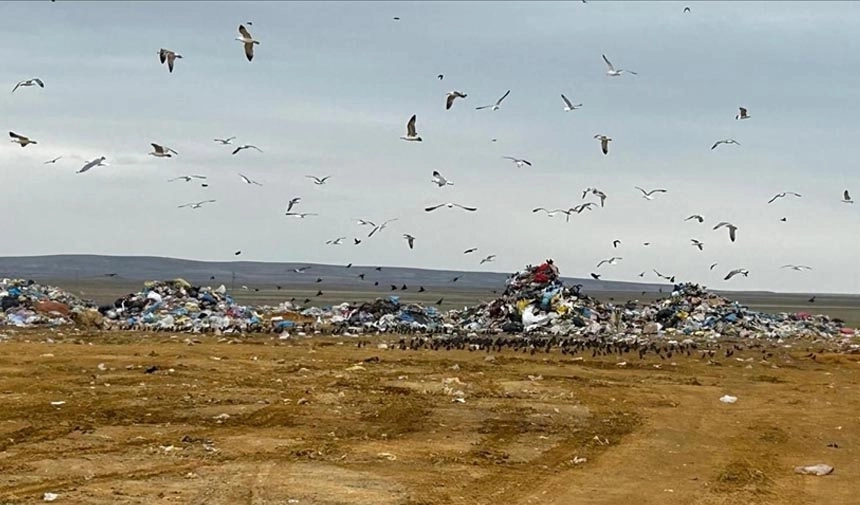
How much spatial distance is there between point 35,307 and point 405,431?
21409 millimetres

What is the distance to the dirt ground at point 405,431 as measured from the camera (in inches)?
405

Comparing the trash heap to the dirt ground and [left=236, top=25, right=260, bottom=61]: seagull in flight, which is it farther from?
[left=236, top=25, right=260, bottom=61]: seagull in flight

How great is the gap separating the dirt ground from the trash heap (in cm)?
875

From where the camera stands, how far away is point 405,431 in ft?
44.2

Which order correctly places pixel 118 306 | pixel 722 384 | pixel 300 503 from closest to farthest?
pixel 300 503, pixel 722 384, pixel 118 306

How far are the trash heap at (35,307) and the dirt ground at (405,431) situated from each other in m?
8.75

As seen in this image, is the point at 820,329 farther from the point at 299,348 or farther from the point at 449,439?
the point at 449,439

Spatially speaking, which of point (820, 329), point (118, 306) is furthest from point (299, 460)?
point (820, 329)

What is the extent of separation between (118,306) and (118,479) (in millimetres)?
26250

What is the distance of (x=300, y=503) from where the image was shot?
9.48 m

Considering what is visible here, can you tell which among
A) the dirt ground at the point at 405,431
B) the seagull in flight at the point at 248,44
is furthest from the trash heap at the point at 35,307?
the seagull in flight at the point at 248,44

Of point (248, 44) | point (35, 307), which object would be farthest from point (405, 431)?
point (35, 307)

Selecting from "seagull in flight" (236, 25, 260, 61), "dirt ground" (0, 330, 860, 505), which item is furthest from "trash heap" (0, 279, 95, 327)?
"seagull in flight" (236, 25, 260, 61)

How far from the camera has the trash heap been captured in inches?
1205
